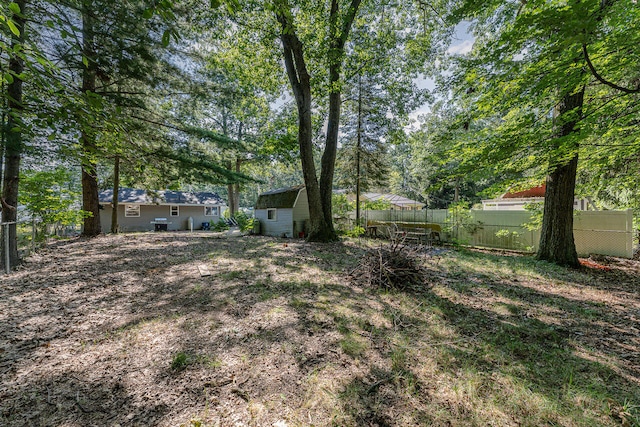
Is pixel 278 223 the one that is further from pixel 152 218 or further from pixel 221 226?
pixel 152 218

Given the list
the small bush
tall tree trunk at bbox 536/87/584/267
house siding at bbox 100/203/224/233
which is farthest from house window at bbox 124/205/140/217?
tall tree trunk at bbox 536/87/584/267

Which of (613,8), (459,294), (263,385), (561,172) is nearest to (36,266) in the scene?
(263,385)

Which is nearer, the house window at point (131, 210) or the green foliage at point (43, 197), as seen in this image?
the green foliage at point (43, 197)

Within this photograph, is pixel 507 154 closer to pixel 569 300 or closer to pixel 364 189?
pixel 569 300

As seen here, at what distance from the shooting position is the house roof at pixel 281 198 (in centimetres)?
1348

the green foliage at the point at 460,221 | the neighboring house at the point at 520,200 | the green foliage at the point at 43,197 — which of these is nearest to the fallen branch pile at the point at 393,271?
the green foliage at the point at 460,221

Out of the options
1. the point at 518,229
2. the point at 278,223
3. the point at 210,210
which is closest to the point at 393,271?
the point at 518,229

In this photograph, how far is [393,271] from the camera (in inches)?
189

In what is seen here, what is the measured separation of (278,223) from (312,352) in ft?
38.4

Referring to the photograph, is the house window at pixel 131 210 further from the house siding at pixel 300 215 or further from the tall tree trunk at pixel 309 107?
the tall tree trunk at pixel 309 107

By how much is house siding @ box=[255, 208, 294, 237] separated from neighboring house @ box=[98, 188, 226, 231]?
574 cm

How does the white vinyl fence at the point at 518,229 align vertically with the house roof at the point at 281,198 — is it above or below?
below

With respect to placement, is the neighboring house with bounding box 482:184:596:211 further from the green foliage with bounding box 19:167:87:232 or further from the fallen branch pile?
the green foliage with bounding box 19:167:87:232

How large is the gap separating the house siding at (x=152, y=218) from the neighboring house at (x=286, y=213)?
6.34 m
